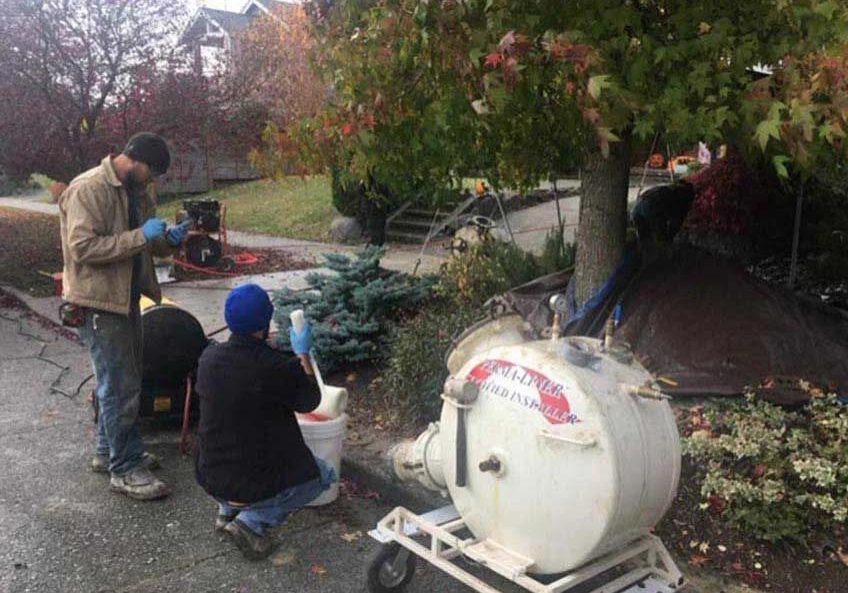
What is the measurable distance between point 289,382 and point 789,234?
621cm

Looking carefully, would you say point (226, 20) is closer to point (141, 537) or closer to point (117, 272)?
point (117, 272)

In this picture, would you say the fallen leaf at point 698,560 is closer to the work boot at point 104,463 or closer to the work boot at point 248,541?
the work boot at point 248,541

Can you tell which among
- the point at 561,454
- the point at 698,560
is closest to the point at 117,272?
the point at 561,454

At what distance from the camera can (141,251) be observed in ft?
13.9

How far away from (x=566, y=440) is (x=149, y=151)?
269cm

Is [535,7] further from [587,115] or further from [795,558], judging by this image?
[795,558]

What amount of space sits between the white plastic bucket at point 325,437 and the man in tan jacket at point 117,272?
0.89 m

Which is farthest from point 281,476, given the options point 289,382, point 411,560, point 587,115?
point 587,115

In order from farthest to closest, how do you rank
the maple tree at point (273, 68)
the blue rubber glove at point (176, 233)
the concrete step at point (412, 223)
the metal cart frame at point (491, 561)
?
the concrete step at point (412, 223) < the maple tree at point (273, 68) < the blue rubber glove at point (176, 233) < the metal cart frame at point (491, 561)

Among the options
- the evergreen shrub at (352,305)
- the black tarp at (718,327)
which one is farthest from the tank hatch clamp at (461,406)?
the evergreen shrub at (352,305)

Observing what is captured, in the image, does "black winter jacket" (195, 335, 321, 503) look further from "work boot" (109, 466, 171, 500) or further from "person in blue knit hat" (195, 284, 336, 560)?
"work boot" (109, 466, 171, 500)

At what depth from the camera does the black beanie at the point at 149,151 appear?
4113 mm

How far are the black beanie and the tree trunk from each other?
250cm

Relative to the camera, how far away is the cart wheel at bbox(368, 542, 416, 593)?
3248 millimetres
